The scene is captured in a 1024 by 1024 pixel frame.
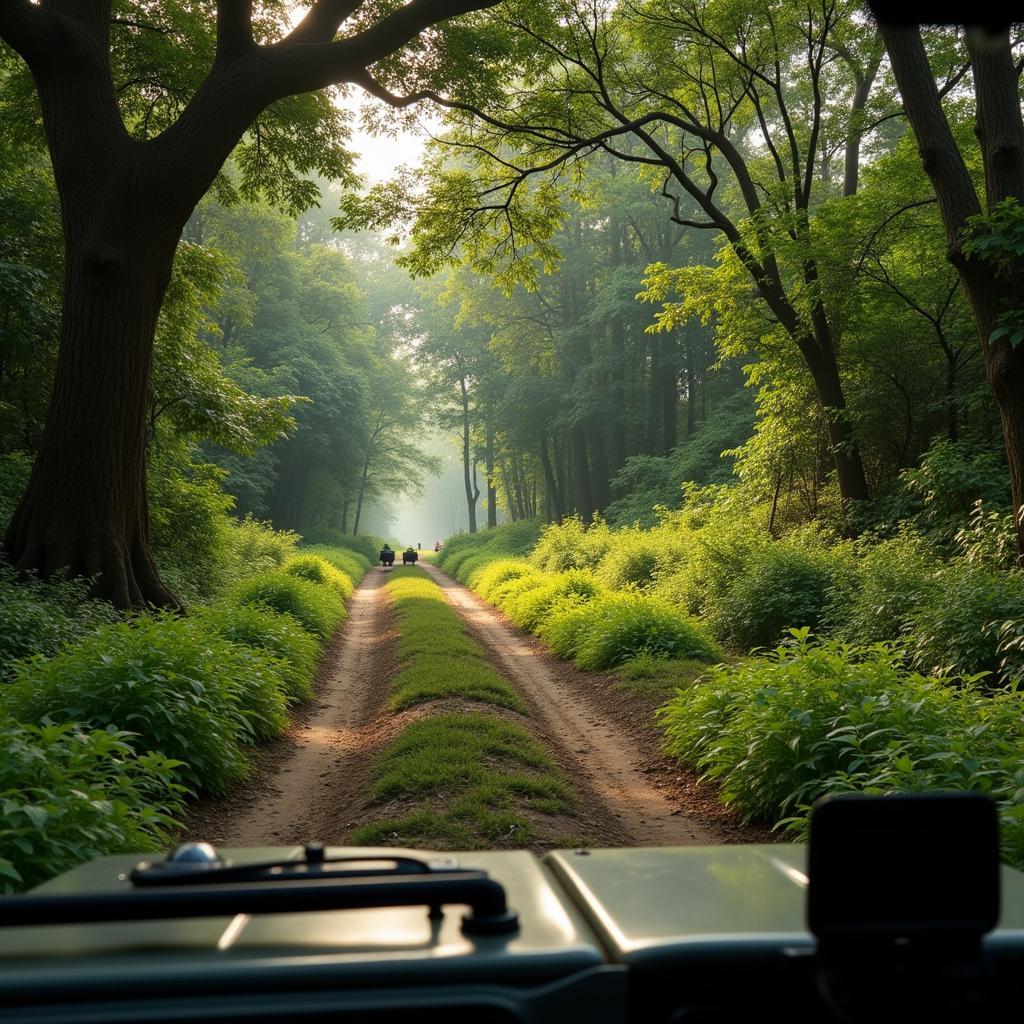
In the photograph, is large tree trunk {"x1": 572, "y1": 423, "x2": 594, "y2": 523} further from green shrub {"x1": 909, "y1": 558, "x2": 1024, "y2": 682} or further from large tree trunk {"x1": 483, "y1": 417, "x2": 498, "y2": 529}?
green shrub {"x1": 909, "y1": 558, "x2": 1024, "y2": 682}

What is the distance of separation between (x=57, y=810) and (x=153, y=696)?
3122mm

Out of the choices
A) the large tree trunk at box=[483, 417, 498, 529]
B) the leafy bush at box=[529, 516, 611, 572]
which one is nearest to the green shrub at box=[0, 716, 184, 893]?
the leafy bush at box=[529, 516, 611, 572]

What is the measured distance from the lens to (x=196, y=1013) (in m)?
1.09

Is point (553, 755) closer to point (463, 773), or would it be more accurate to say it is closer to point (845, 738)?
point (463, 773)

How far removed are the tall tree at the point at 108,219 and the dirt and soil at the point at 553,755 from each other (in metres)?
3.51

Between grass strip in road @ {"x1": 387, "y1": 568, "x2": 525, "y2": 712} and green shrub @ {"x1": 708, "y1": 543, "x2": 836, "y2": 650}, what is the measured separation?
4138mm

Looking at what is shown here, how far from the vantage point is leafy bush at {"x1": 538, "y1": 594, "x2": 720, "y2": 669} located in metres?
12.9

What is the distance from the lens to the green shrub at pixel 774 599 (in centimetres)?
1328

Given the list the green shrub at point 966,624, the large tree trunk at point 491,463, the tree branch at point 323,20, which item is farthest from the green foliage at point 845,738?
the large tree trunk at point 491,463

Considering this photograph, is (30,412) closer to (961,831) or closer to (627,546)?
(627,546)

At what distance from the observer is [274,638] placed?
12109 mm

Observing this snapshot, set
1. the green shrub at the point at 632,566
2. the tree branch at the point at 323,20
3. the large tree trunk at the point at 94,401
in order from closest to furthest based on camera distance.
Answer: the large tree trunk at the point at 94,401 < the tree branch at the point at 323,20 < the green shrub at the point at 632,566

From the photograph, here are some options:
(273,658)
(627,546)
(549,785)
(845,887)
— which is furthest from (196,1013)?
(627,546)

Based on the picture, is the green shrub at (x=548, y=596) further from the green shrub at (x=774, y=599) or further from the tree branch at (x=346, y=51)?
the tree branch at (x=346, y=51)
